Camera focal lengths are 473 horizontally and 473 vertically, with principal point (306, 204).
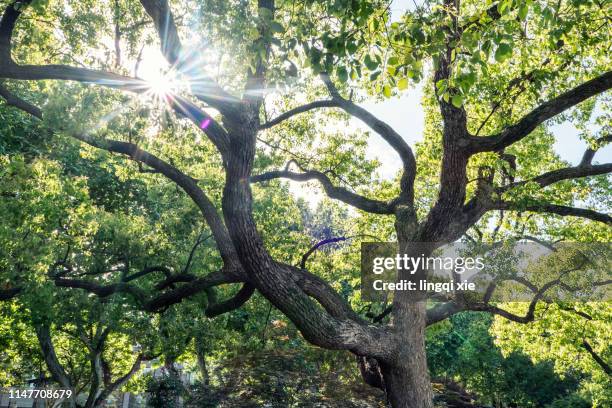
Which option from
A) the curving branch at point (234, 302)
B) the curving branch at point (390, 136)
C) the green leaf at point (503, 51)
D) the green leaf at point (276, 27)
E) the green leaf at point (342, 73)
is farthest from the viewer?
the curving branch at point (390, 136)

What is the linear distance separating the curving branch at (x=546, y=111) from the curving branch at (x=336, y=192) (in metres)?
2.65

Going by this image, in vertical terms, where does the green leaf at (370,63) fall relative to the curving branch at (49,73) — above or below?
below

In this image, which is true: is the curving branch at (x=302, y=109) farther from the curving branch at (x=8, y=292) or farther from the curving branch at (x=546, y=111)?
the curving branch at (x=8, y=292)

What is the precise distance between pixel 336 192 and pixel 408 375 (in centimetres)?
402

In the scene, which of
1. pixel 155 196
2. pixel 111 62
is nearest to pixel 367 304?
pixel 155 196

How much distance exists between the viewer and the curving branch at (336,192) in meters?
9.96

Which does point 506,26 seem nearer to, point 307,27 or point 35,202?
point 307,27

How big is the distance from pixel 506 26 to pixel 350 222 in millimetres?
10182

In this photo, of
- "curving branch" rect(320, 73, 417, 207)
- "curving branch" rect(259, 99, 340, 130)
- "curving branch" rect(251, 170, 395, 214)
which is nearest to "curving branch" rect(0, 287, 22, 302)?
"curving branch" rect(251, 170, 395, 214)

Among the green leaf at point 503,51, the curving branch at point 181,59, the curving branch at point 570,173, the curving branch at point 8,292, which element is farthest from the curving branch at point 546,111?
the curving branch at point 8,292

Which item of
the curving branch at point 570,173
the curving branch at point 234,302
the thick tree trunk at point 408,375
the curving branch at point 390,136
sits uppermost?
the curving branch at point 390,136

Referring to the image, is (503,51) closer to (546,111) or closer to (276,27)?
(276,27)

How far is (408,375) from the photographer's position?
317 inches

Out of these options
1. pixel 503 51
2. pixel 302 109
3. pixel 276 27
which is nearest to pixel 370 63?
pixel 276 27
